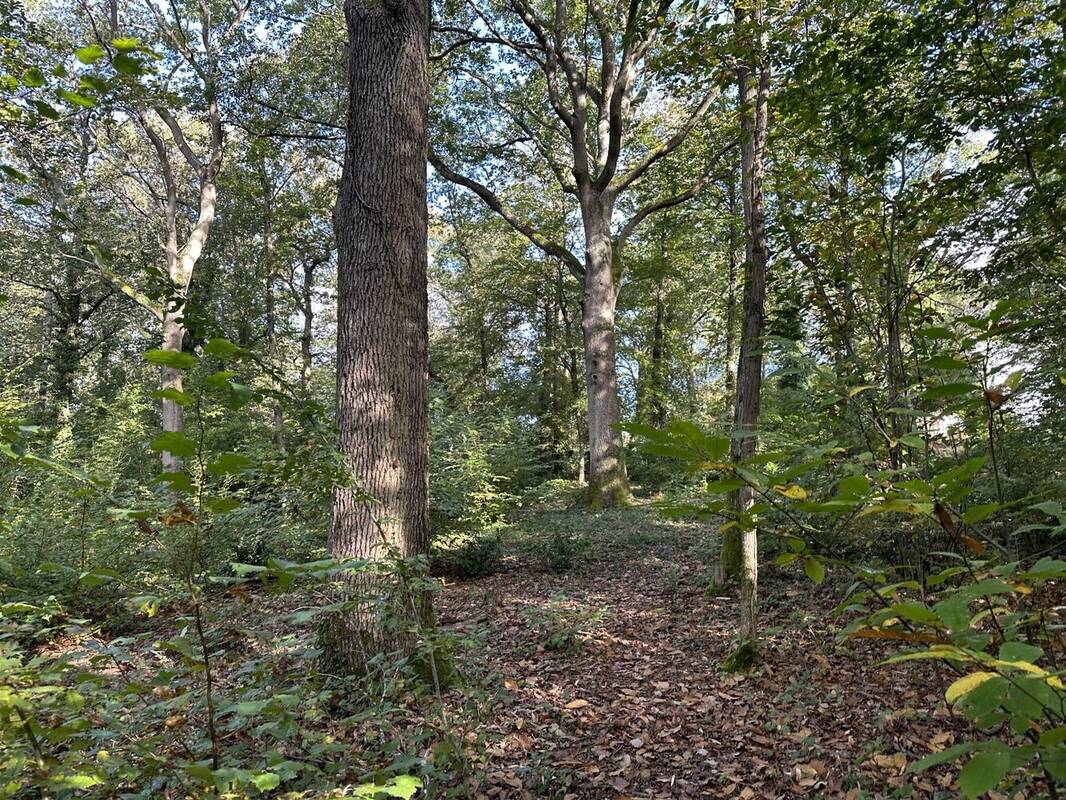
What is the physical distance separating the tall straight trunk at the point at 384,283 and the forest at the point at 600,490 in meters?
0.03

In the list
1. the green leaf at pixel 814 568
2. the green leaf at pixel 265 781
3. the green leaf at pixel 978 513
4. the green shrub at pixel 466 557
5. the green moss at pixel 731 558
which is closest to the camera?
the green leaf at pixel 978 513

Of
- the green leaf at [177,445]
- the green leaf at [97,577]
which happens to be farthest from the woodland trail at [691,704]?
the green leaf at [177,445]

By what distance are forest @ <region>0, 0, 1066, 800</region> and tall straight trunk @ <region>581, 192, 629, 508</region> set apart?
0.08 meters

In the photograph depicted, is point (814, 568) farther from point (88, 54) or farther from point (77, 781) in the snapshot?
point (88, 54)

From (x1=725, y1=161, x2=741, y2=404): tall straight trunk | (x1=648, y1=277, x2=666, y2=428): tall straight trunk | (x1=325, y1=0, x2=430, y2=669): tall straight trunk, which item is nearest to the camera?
(x1=325, y1=0, x2=430, y2=669): tall straight trunk

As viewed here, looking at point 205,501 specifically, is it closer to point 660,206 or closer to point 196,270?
point 660,206

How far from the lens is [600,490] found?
12133mm

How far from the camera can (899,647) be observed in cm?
393

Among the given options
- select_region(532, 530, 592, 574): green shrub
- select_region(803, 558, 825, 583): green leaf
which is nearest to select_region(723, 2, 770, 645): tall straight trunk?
select_region(532, 530, 592, 574): green shrub

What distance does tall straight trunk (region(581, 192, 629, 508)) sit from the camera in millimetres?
12219

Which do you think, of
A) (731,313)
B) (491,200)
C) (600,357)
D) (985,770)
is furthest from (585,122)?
(985,770)

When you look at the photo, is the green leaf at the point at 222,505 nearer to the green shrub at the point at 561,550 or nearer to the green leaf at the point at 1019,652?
the green leaf at the point at 1019,652

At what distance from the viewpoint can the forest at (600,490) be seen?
4.37ft

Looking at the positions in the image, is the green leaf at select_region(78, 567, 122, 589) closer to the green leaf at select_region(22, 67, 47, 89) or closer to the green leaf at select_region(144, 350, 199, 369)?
the green leaf at select_region(144, 350, 199, 369)
